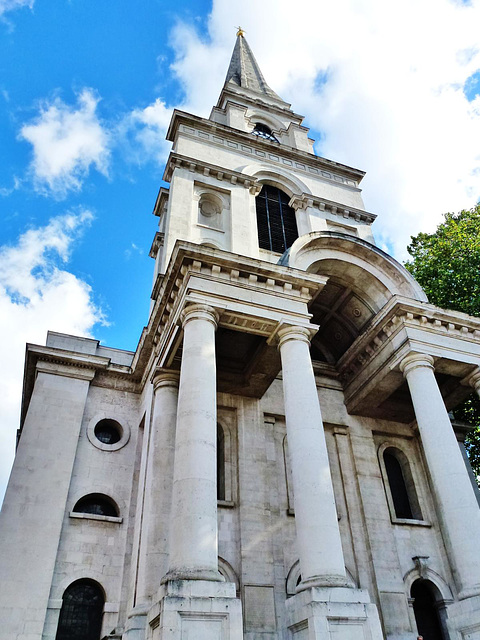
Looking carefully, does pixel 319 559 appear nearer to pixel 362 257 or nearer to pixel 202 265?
pixel 202 265

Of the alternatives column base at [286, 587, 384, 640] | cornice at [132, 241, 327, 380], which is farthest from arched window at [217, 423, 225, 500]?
column base at [286, 587, 384, 640]

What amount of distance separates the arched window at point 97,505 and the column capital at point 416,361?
1058 cm

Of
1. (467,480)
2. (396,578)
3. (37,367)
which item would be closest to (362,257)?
(467,480)

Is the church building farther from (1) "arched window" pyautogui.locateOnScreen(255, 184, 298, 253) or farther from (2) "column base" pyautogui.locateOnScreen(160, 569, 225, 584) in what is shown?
(1) "arched window" pyautogui.locateOnScreen(255, 184, 298, 253)

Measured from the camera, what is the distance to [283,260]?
1686 cm

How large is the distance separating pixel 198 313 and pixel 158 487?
490 centimetres

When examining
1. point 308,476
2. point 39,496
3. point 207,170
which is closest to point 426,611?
point 308,476

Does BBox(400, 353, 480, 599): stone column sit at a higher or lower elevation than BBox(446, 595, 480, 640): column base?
higher

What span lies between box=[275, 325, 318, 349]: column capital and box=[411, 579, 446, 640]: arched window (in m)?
9.14

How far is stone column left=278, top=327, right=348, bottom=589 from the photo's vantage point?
10835 mm

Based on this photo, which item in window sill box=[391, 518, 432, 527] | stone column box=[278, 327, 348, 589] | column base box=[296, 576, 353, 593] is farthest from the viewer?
window sill box=[391, 518, 432, 527]

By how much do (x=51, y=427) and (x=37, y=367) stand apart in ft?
7.78

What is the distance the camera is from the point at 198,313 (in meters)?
13.8

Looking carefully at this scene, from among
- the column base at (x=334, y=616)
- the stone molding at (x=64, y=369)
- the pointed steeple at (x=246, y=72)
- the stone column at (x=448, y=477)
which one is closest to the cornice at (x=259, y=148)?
the pointed steeple at (x=246, y=72)
